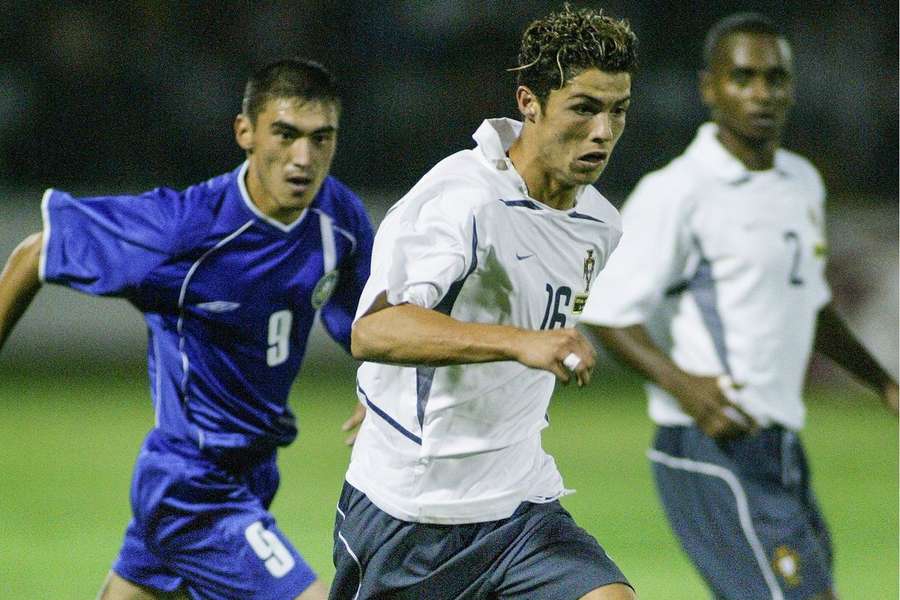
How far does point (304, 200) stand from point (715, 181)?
5.14ft

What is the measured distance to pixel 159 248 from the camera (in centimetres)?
477

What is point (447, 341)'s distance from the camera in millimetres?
3230

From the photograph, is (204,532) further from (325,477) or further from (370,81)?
(370,81)

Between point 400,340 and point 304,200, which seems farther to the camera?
point 304,200

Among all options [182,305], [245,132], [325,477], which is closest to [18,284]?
[182,305]

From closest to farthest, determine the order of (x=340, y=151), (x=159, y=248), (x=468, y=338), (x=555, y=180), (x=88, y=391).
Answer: (x=468, y=338) → (x=555, y=180) → (x=159, y=248) → (x=88, y=391) → (x=340, y=151)

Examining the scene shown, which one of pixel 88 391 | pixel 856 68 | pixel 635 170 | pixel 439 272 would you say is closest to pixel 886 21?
pixel 856 68

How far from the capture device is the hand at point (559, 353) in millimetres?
3002

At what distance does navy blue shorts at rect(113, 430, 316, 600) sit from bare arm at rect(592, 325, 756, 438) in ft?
4.48

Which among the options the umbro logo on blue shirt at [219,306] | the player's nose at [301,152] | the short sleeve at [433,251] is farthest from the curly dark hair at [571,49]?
the umbro logo on blue shirt at [219,306]

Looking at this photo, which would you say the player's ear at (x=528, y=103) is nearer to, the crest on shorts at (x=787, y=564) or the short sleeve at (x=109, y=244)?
the short sleeve at (x=109, y=244)

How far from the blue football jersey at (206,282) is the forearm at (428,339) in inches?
61.8

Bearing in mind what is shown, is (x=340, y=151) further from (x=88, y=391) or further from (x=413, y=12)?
(x=88, y=391)

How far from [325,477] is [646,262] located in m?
5.23
